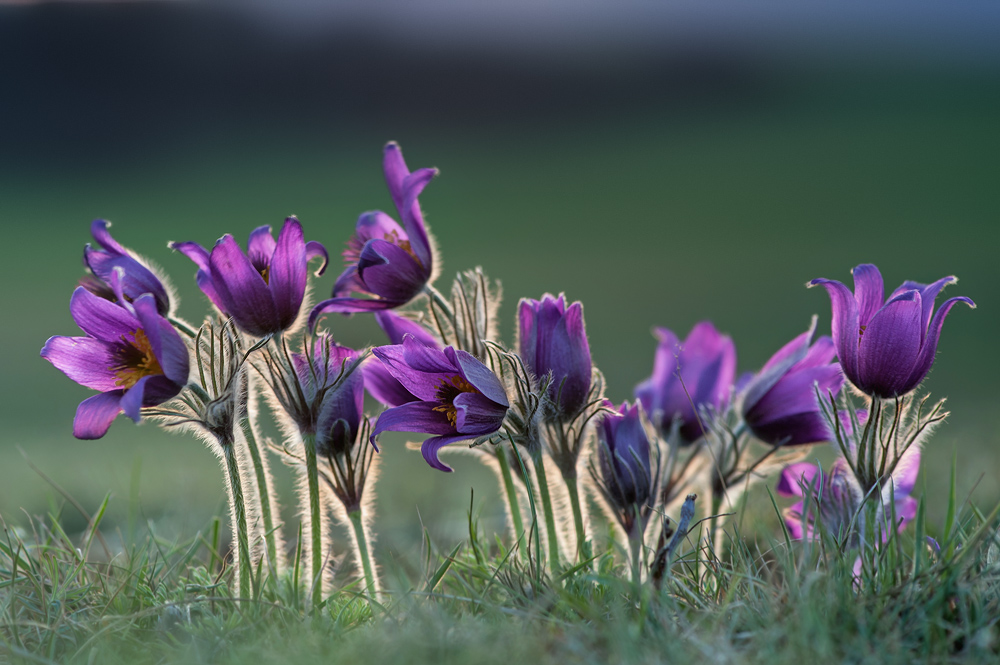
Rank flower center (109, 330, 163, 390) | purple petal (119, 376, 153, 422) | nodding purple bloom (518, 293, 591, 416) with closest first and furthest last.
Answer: purple petal (119, 376, 153, 422), flower center (109, 330, 163, 390), nodding purple bloom (518, 293, 591, 416)

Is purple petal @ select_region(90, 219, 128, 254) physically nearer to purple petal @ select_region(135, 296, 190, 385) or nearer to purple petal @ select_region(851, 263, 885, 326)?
purple petal @ select_region(135, 296, 190, 385)

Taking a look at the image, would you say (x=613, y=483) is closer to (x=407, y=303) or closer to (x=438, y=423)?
(x=438, y=423)

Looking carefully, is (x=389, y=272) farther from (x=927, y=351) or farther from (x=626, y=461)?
(x=927, y=351)

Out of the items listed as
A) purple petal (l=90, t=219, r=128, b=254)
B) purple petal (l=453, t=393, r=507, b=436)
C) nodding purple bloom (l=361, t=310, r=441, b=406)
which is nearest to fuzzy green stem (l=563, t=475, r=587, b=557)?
purple petal (l=453, t=393, r=507, b=436)

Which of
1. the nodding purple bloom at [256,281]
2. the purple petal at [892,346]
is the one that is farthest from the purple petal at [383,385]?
the purple petal at [892,346]

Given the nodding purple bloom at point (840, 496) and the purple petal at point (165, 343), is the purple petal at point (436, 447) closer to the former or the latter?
the purple petal at point (165, 343)

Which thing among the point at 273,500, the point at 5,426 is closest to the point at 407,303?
the point at 273,500

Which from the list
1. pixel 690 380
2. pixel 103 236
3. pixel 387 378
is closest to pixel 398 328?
pixel 387 378
